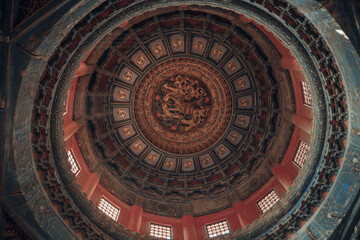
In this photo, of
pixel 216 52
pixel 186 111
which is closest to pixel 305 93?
pixel 216 52

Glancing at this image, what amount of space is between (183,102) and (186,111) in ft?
3.05

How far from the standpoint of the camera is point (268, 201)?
20719mm

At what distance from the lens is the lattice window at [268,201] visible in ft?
66.6

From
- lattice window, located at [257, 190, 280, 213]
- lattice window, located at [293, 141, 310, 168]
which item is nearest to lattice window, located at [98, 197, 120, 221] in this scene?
lattice window, located at [257, 190, 280, 213]

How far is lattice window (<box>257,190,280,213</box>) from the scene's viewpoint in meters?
20.3

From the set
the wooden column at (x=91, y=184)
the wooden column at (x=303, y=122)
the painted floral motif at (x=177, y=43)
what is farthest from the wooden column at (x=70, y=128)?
the wooden column at (x=303, y=122)

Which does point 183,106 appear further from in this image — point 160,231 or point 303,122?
point 160,231

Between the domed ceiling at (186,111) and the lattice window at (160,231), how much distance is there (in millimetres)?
1428

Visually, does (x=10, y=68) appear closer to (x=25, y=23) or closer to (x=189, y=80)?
(x=25, y=23)

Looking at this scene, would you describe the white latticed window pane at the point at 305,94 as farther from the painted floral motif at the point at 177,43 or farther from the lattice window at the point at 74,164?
the lattice window at the point at 74,164

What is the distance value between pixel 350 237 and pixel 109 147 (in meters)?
18.9

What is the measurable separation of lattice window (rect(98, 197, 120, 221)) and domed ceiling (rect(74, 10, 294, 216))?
137 centimetres

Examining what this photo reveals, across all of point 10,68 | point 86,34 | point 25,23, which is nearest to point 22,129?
point 10,68

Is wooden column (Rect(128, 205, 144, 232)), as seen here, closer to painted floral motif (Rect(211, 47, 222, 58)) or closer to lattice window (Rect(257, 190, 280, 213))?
lattice window (Rect(257, 190, 280, 213))
